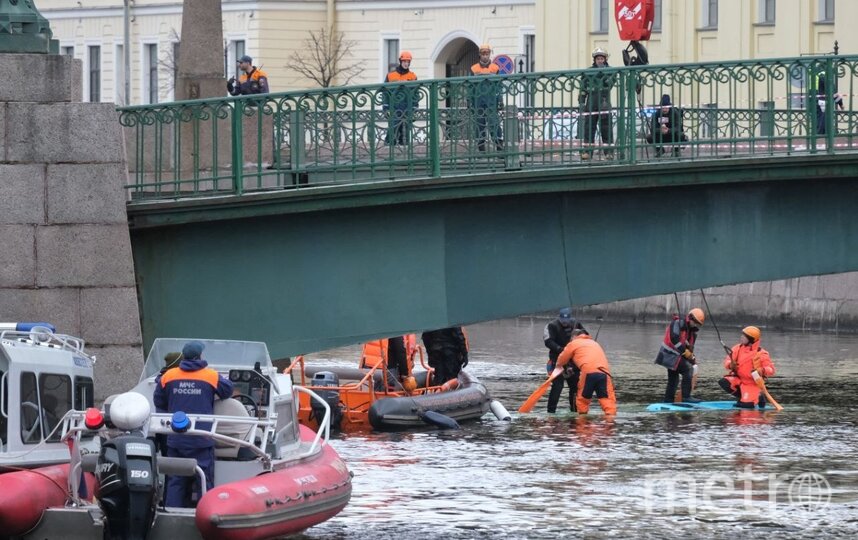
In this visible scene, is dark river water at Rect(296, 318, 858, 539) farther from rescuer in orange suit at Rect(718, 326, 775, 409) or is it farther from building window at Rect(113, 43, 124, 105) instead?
building window at Rect(113, 43, 124, 105)

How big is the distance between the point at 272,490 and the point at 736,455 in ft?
29.4

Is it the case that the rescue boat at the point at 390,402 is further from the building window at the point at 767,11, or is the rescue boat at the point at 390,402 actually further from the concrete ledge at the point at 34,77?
the building window at the point at 767,11

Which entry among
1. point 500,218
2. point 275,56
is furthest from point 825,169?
point 275,56

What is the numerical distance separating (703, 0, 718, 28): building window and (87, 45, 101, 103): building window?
92.1 feet

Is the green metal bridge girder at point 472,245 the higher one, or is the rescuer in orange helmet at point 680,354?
the green metal bridge girder at point 472,245

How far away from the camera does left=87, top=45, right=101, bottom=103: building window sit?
258ft

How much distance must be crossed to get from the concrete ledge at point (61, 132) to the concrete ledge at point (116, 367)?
5.94 ft

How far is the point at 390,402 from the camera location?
1073 inches

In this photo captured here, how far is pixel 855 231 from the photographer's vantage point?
938 inches

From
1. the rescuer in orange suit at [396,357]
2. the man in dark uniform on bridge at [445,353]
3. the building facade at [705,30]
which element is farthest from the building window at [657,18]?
the rescuer in orange suit at [396,357]

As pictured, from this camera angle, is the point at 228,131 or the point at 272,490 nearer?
the point at 272,490

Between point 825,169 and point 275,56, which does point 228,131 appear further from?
point 275,56

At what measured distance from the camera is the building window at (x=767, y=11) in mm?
55156

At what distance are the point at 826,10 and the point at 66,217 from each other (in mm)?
35479
